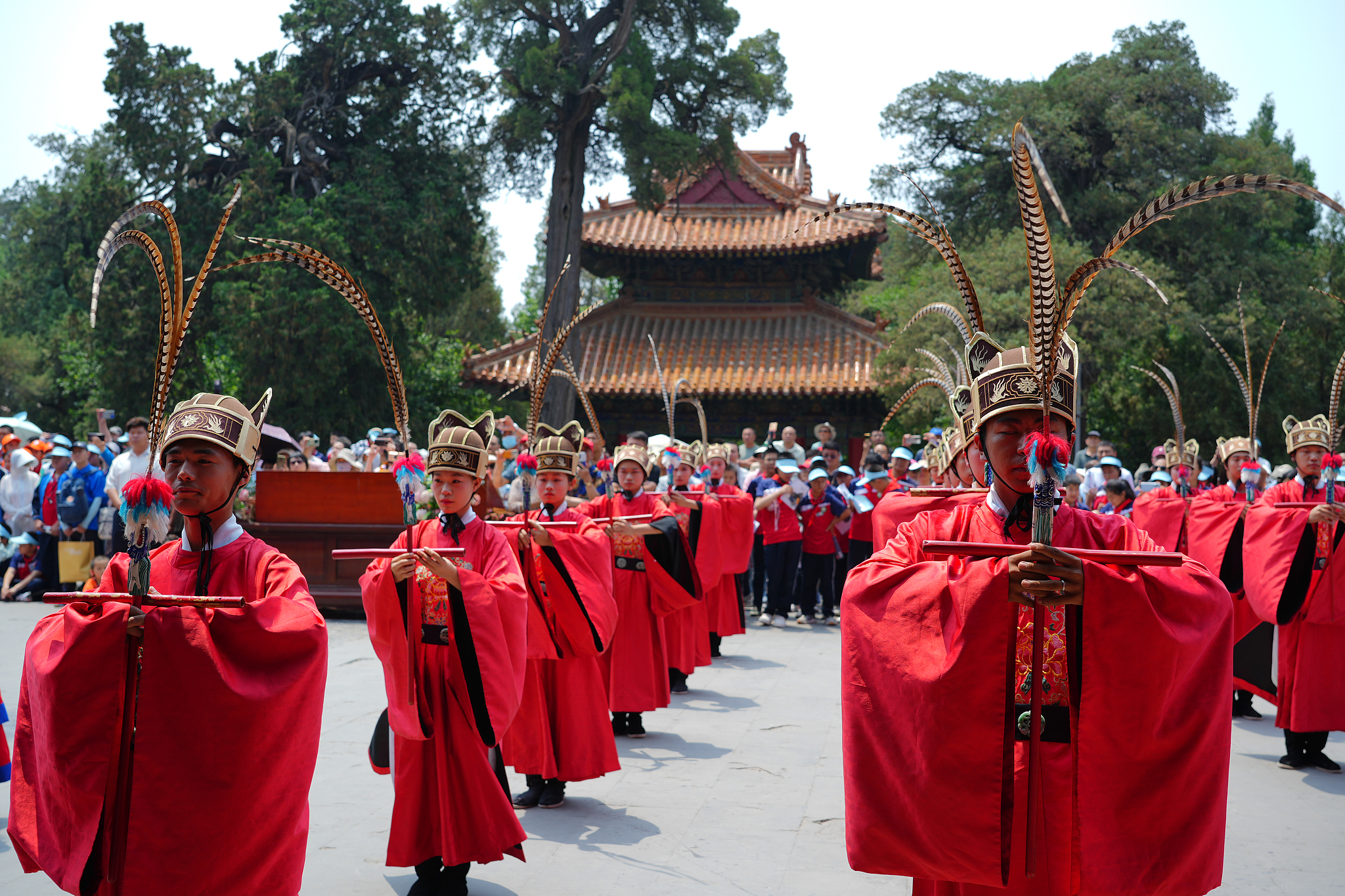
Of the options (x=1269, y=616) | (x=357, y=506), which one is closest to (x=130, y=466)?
(x=357, y=506)

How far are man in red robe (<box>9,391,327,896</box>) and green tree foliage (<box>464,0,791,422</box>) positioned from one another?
15644mm

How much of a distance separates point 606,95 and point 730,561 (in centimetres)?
1109

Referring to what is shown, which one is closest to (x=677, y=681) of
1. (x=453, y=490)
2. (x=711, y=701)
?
(x=711, y=701)

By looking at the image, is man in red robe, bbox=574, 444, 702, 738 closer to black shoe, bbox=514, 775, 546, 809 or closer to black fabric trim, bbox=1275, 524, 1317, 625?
black shoe, bbox=514, 775, 546, 809

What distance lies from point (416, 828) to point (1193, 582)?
2.91 metres

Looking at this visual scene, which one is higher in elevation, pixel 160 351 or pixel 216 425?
pixel 160 351

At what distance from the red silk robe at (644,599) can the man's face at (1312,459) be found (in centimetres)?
Result: 387

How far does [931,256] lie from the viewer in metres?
23.3

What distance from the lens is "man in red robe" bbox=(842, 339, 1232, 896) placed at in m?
2.56

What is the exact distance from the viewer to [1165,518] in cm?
880

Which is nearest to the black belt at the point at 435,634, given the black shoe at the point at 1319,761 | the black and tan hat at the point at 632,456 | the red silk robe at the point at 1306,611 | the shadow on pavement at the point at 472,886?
the shadow on pavement at the point at 472,886

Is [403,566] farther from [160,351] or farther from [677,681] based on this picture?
[677,681]

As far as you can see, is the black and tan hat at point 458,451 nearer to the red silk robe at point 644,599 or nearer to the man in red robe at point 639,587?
the man in red robe at point 639,587

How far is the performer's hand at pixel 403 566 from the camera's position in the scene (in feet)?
13.3
